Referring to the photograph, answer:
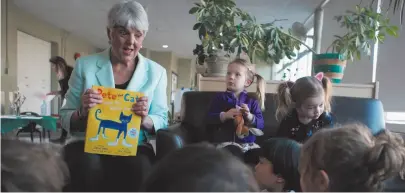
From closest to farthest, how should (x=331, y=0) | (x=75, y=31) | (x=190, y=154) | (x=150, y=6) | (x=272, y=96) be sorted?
(x=190, y=154) → (x=272, y=96) → (x=331, y=0) → (x=150, y=6) → (x=75, y=31)

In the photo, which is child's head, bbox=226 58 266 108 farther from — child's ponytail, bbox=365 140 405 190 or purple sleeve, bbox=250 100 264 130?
child's ponytail, bbox=365 140 405 190

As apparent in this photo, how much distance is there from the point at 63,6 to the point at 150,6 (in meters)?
1.53

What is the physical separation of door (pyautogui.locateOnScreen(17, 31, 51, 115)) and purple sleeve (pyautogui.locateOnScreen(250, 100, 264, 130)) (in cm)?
481

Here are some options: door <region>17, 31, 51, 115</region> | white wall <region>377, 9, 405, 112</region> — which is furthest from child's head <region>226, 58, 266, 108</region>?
door <region>17, 31, 51, 115</region>

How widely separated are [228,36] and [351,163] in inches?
71.7

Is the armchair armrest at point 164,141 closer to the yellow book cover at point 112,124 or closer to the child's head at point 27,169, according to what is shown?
the yellow book cover at point 112,124

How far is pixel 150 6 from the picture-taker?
5062 mm

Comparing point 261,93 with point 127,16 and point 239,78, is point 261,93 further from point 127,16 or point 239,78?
point 127,16

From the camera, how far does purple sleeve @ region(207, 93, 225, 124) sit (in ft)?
5.90

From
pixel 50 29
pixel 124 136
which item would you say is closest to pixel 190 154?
pixel 124 136

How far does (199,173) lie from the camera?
530 mm

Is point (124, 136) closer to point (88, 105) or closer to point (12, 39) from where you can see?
point (88, 105)

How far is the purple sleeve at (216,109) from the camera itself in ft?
5.90

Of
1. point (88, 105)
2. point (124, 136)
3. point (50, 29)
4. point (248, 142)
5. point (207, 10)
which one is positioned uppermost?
point (50, 29)
